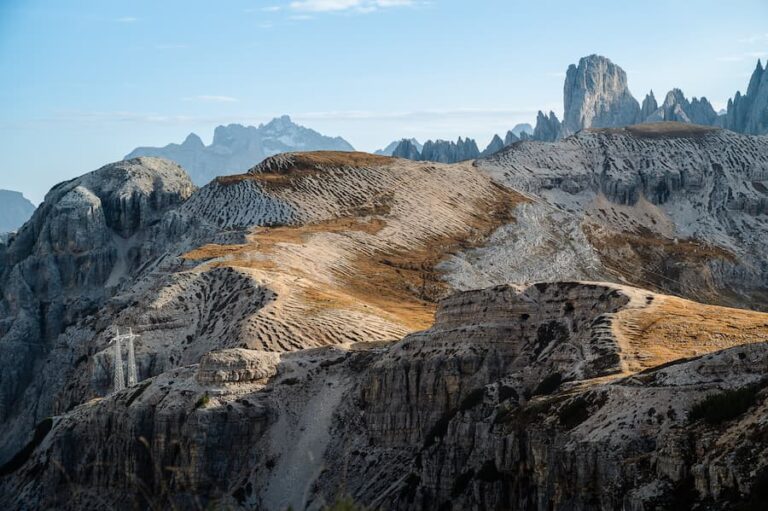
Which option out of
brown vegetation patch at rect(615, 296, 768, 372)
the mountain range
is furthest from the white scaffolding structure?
brown vegetation patch at rect(615, 296, 768, 372)

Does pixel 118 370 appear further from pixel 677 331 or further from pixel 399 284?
pixel 677 331

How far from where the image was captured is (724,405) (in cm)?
5991

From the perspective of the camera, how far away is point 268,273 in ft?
500

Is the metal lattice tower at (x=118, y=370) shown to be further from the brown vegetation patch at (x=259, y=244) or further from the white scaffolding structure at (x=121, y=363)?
the brown vegetation patch at (x=259, y=244)

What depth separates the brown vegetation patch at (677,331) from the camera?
274ft

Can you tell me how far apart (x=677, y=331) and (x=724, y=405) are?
2919 centimetres

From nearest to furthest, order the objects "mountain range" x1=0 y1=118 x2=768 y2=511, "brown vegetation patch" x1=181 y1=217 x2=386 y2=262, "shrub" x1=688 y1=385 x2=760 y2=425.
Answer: "shrub" x1=688 y1=385 x2=760 y2=425, "mountain range" x1=0 y1=118 x2=768 y2=511, "brown vegetation patch" x1=181 y1=217 x2=386 y2=262

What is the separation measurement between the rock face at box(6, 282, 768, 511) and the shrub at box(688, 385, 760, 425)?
0.38 m

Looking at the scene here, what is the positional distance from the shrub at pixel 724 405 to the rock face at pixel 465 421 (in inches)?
15.0

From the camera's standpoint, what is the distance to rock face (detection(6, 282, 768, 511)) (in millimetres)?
61969

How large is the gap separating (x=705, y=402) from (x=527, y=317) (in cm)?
3920

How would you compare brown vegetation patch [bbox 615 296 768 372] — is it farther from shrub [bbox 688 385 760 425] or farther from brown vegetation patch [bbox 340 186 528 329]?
brown vegetation patch [bbox 340 186 528 329]

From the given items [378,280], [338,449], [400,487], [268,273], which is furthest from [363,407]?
[378,280]

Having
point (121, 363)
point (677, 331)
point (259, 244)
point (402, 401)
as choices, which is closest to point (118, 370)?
point (121, 363)
